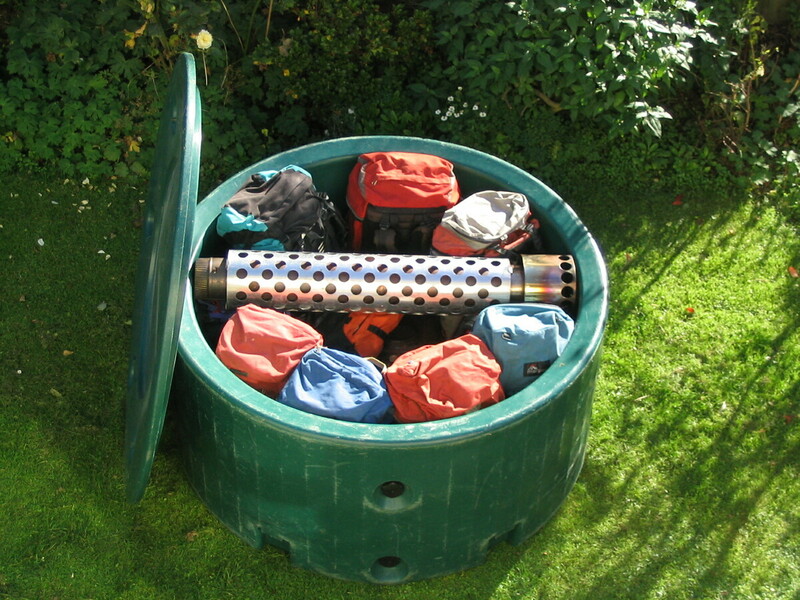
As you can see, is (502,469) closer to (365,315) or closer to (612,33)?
(365,315)

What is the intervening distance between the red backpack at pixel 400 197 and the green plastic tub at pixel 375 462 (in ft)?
1.98

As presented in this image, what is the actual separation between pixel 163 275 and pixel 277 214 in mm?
1014

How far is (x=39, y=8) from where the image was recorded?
6.07 meters

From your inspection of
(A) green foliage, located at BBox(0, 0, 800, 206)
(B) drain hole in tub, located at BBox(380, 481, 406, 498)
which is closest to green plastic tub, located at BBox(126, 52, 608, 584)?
(B) drain hole in tub, located at BBox(380, 481, 406, 498)

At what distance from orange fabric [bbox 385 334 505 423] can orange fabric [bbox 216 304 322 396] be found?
39cm

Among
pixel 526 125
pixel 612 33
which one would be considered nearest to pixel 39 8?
pixel 526 125

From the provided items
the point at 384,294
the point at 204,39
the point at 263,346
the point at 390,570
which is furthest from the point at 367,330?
the point at 204,39

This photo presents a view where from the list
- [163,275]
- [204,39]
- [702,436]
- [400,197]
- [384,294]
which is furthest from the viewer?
[204,39]

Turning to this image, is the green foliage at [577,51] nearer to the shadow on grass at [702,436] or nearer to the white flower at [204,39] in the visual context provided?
the shadow on grass at [702,436]

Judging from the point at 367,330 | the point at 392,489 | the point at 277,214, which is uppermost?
the point at 277,214

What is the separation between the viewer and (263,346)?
402cm

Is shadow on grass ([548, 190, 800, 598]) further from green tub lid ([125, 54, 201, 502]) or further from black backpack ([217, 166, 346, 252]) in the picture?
green tub lid ([125, 54, 201, 502])

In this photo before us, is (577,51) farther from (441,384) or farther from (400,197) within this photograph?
(441,384)

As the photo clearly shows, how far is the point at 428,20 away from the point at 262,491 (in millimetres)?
3295
